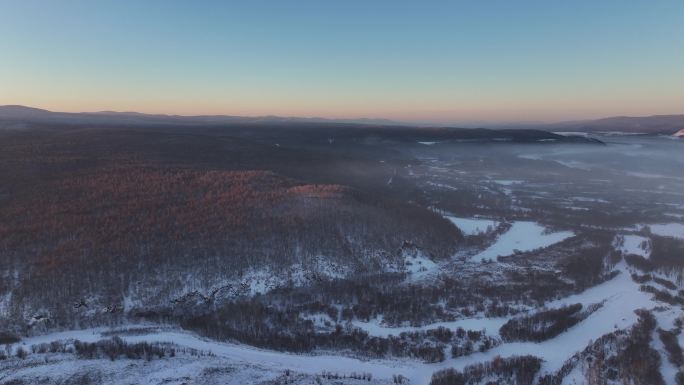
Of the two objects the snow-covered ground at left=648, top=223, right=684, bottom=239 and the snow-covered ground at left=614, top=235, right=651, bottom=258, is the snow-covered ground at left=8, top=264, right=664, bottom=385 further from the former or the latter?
the snow-covered ground at left=648, top=223, right=684, bottom=239

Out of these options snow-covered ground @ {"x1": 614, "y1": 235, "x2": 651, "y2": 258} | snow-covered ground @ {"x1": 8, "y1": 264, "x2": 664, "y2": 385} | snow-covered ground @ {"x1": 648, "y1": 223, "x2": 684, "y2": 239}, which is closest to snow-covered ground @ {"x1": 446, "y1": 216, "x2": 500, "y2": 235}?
snow-covered ground @ {"x1": 614, "y1": 235, "x2": 651, "y2": 258}

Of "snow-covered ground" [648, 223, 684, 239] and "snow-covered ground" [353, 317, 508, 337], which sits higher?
"snow-covered ground" [648, 223, 684, 239]

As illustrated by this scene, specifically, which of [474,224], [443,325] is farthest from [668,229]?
[443,325]

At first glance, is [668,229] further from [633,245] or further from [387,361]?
[387,361]

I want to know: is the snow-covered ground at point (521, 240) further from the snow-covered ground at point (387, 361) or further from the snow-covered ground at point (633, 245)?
the snow-covered ground at point (387, 361)

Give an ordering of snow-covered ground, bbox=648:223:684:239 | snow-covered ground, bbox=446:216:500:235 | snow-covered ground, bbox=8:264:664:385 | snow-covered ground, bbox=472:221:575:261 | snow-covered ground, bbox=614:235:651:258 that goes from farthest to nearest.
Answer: snow-covered ground, bbox=446:216:500:235 < snow-covered ground, bbox=648:223:684:239 < snow-covered ground, bbox=472:221:575:261 < snow-covered ground, bbox=614:235:651:258 < snow-covered ground, bbox=8:264:664:385

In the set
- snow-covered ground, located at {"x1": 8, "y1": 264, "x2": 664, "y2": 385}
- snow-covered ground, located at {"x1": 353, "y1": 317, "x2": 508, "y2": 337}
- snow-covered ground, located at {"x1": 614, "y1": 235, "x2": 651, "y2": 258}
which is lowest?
snow-covered ground, located at {"x1": 353, "y1": 317, "x2": 508, "y2": 337}

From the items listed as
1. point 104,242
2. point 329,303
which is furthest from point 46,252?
point 329,303
